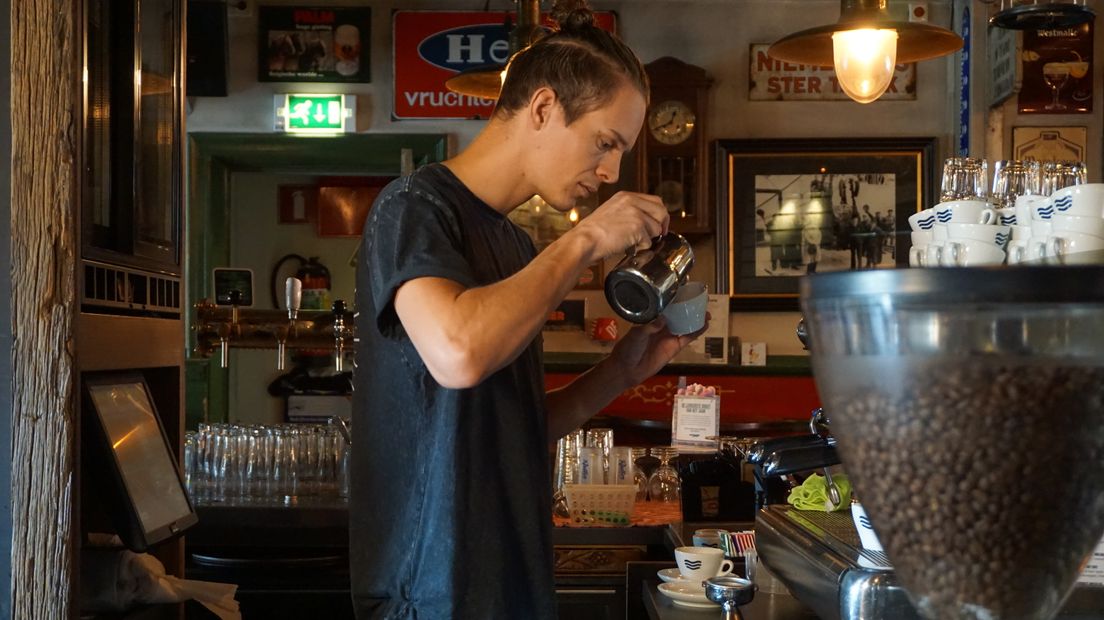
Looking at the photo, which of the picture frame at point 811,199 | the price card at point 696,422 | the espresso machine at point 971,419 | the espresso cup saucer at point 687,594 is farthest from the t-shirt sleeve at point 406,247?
the picture frame at point 811,199

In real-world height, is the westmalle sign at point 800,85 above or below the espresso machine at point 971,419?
above

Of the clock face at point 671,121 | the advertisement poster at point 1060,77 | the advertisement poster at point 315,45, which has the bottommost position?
the clock face at point 671,121

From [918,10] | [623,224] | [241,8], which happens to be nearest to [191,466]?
[623,224]

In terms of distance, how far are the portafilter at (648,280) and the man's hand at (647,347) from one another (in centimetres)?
8

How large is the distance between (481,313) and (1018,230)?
26.7 inches

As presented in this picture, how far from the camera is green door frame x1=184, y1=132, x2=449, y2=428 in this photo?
22.5 feet

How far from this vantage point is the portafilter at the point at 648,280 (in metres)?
1.83

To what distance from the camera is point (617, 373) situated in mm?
1974

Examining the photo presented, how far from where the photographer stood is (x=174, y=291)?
2645mm

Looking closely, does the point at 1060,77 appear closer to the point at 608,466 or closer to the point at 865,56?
the point at 865,56

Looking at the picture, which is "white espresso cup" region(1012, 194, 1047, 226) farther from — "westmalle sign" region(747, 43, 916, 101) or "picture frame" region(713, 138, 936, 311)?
"westmalle sign" region(747, 43, 916, 101)

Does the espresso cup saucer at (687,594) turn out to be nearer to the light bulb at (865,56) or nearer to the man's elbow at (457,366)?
the man's elbow at (457,366)

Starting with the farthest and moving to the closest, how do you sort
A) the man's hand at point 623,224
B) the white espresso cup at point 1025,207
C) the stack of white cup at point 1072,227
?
the man's hand at point 623,224
the white espresso cup at point 1025,207
the stack of white cup at point 1072,227

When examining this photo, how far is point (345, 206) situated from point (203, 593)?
6.39m
